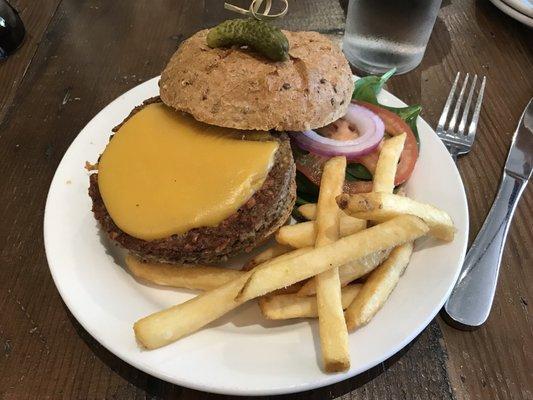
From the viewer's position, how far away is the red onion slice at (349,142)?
212cm

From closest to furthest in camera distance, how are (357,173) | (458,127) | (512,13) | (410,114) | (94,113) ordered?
1. (357,173)
2. (410,114)
3. (458,127)
4. (94,113)
5. (512,13)

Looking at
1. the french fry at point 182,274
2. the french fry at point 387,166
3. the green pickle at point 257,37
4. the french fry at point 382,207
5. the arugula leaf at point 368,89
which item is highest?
the green pickle at point 257,37

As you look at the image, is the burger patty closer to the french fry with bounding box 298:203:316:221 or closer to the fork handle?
the french fry with bounding box 298:203:316:221

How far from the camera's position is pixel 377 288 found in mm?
1576

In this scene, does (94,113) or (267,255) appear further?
(94,113)

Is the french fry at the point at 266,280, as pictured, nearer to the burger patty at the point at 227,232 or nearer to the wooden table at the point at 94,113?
the burger patty at the point at 227,232

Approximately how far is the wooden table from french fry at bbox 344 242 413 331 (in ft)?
0.98

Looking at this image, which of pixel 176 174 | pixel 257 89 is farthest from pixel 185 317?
pixel 257 89

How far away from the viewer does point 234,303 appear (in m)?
1.50

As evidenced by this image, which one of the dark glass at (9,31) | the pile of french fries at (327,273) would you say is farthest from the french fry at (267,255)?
the dark glass at (9,31)

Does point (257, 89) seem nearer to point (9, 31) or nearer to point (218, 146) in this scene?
point (218, 146)

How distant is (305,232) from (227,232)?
29 cm

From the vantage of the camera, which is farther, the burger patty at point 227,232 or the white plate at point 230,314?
the burger patty at point 227,232

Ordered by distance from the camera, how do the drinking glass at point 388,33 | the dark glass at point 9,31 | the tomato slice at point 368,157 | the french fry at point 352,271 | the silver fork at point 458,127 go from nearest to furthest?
the french fry at point 352,271 → the tomato slice at point 368,157 → the silver fork at point 458,127 → the drinking glass at point 388,33 → the dark glass at point 9,31
